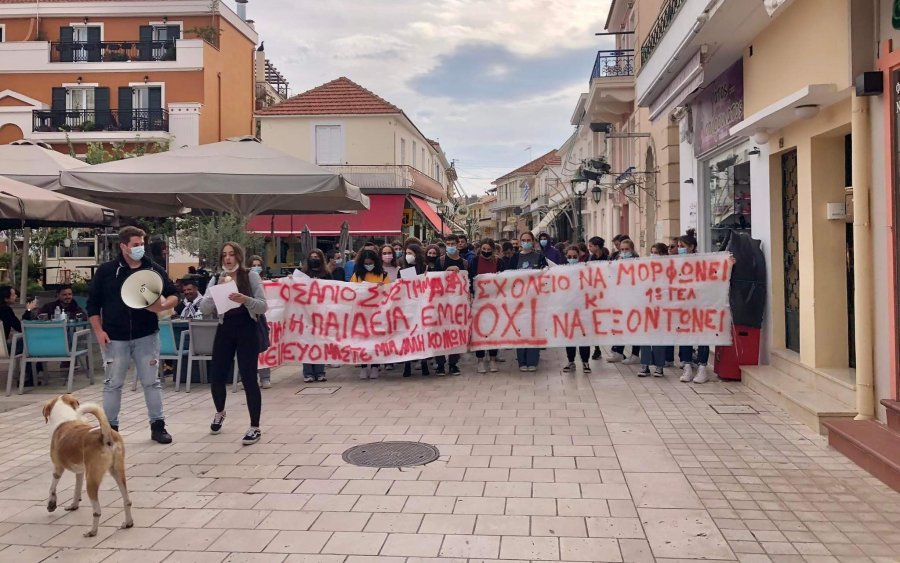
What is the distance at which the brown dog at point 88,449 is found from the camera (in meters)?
4.40

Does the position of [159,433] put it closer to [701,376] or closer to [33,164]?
[701,376]

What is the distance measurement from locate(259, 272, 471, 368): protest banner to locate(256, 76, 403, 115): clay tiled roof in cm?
2529

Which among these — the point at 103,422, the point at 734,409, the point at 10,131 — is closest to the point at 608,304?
the point at 734,409

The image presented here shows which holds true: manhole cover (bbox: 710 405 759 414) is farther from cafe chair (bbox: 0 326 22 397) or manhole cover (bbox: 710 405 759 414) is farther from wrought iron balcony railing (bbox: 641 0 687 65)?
cafe chair (bbox: 0 326 22 397)

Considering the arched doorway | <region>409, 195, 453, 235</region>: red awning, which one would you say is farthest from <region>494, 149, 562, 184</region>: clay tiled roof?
the arched doorway

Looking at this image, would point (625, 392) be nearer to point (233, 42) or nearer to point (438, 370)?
point (438, 370)

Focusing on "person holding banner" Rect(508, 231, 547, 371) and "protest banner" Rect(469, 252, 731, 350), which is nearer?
Answer: "protest banner" Rect(469, 252, 731, 350)

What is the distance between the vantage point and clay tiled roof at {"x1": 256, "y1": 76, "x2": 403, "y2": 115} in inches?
1339

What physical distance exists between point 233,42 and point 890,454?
37864 mm

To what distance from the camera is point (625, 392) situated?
842cm

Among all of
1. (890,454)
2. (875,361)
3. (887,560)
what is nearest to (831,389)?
(875,361)

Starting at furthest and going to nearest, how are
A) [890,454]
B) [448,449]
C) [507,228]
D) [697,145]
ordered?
1. [507,228]
2. [697,145]
3. [448,449]
4. [890,454]

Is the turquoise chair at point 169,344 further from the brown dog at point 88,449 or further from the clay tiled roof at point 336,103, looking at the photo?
the clay tiled roof at point 336,103

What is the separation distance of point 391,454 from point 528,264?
4.75m
